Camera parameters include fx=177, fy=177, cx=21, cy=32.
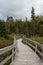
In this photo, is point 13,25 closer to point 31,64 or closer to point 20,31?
point 20,31

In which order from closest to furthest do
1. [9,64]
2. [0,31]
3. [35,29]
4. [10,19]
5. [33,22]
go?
[9,64] < [0,31] < [35,29] < [33,22] < [10,19]

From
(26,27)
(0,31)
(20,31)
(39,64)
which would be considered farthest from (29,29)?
(39,64)

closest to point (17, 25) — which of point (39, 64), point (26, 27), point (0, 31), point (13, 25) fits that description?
point (13, 25)

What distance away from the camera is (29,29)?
8450 centimetres

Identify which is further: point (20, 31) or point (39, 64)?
point (20, 31)

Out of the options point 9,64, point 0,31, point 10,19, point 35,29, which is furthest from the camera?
point 10,19

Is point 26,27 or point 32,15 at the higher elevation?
point 32,15

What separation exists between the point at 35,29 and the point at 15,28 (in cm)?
1769

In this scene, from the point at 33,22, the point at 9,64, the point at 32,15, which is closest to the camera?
the point at 9,64

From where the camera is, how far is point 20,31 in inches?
3656

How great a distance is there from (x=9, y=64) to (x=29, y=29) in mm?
75329

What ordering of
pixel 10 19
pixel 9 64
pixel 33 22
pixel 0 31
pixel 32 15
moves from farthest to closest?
pixel 10 19 → pixel 32 15 → pixel 33 22 → pixel 0 31 → pixel 9 64

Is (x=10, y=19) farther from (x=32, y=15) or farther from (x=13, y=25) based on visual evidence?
(x=32, y=15)

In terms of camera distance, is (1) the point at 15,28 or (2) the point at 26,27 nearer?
(2) the point at 26,27
